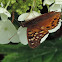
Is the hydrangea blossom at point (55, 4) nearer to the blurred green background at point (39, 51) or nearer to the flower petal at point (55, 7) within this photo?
the flower petal at point (55, 7)

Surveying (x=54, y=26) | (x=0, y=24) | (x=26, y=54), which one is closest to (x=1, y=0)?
(x=0, y=24)

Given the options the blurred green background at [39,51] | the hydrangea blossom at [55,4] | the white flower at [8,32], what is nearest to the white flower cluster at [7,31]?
the white flower at [8,32]

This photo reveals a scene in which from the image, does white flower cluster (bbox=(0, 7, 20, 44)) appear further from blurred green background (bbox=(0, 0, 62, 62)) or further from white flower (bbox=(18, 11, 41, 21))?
blurred green background (bbox=(0, 0, 62, 62))

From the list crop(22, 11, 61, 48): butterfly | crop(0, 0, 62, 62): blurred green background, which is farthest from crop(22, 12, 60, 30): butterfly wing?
crop(0, 0, 62, 62): blurred green background

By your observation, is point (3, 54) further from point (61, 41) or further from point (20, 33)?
point (20, 33)

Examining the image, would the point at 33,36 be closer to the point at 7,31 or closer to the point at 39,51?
the point at 7,31

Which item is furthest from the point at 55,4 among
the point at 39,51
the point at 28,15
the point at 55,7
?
the point at 39,51
